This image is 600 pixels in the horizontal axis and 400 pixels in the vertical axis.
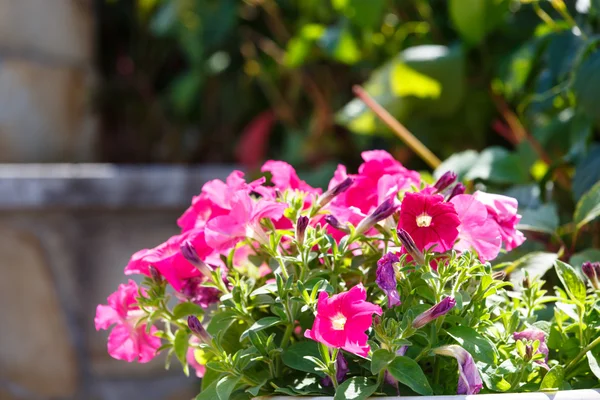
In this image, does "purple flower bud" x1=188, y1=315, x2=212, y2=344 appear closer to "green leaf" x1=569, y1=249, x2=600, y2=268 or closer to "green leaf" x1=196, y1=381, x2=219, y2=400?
"green leaf" x1=196, y1=381, x2=219, y2=400

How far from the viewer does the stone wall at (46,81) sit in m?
1.64

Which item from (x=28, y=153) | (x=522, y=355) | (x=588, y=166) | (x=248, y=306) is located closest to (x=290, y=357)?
(x=248, y=306)

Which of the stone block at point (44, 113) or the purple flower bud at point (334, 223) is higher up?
the stone block at point (44, 113)

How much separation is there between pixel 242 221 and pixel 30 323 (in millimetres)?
1153

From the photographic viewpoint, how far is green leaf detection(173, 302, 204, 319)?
572 mm

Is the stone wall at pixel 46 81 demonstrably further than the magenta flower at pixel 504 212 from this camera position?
Yes

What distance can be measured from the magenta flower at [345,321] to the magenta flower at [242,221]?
92 millimetres

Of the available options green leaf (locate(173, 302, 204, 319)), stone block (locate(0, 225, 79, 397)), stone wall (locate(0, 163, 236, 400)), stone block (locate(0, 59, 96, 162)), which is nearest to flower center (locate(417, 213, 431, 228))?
green leaf (locate(173, 302, 204, 319))

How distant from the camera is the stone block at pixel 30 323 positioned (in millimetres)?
1479

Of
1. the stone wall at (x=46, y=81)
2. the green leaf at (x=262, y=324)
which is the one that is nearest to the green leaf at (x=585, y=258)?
the green leaf at (x=262, y=324)

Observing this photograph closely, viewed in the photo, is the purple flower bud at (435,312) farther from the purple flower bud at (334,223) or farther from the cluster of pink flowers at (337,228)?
the purple flower bud at (334,223)

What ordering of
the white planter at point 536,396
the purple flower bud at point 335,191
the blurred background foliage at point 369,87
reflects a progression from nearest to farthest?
1. the white planter at point 536,396
2. the purple flower bud at point 335,191
3. the blurred background foliage at point 369,87

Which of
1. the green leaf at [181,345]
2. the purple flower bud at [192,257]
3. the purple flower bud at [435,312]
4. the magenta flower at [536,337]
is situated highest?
the purple flower bud at [192,257]

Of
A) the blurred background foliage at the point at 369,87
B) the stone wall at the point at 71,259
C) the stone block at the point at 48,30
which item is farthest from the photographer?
the stone block at the point at 48,30
